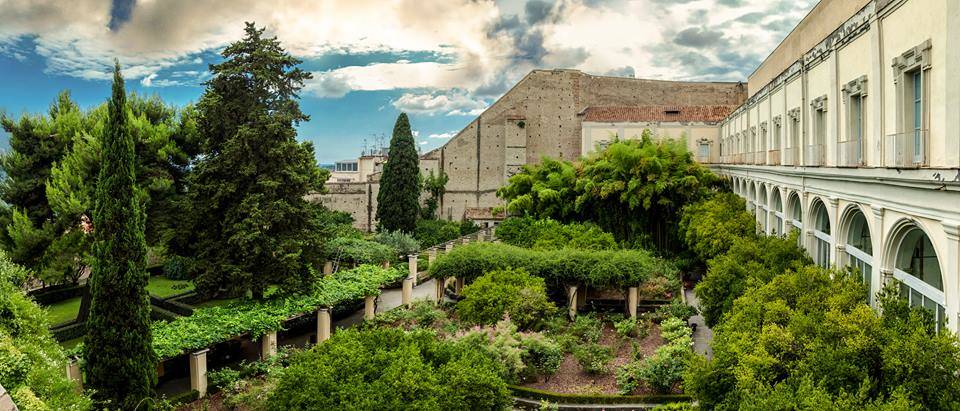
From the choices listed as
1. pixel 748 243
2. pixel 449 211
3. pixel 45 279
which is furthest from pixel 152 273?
pixel 748 243

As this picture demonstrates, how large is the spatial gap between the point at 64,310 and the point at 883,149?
978 inches

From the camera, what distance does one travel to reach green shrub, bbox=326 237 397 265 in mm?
24719

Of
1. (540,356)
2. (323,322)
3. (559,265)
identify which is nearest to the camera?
(540,356)

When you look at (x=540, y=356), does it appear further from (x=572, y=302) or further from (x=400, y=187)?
(x=400, y=187)

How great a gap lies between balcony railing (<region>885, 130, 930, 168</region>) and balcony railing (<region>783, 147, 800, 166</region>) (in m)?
6.14

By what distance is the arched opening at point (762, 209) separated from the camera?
60.8ft

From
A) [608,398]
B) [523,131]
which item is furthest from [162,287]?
[523,131]

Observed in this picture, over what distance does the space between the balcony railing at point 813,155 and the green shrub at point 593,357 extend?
6.56 meters

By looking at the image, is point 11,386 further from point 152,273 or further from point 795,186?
point 152,273

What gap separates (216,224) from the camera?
16.0m

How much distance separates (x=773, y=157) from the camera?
1788 centimetres

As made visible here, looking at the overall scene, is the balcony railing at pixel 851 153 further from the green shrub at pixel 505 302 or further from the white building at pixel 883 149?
the green shrub at pixel 505 302

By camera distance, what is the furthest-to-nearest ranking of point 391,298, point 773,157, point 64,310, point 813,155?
A: point 391,298 < point 64,310 < point 773,157 < point 813,155

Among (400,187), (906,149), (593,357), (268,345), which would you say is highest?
(906,149)
